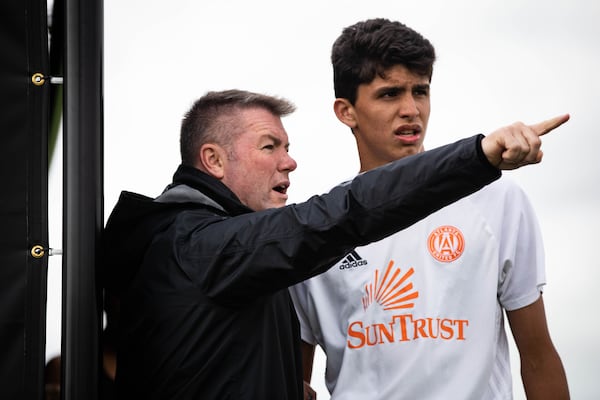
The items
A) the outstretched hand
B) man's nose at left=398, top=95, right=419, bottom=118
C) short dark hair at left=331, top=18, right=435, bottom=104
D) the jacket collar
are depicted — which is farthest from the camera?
short dark hair at left=331, top=18, right=435, bottom=104

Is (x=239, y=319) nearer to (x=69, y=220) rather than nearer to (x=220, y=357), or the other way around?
(x=220, y=357)

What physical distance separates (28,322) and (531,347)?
1.91 meters

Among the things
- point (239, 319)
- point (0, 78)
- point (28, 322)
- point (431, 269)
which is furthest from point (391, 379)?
point (0, 78)

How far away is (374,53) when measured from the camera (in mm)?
4090

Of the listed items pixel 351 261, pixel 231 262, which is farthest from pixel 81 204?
pixel 351 261

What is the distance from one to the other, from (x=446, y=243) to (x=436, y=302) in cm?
25

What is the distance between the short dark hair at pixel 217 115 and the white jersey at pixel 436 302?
683mm

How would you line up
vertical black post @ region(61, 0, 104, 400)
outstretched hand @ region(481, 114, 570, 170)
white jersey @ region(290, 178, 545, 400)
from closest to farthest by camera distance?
outstretched hand @ region(481, 114, 570, 170)
vertical black post @ region(61, 0, 104, 400)
white jersey @ region(290, 178, 545, 400)

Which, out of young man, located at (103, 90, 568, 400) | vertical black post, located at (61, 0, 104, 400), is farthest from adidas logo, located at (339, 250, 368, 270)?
vertical black post, located at (61, 0, 104, 400)

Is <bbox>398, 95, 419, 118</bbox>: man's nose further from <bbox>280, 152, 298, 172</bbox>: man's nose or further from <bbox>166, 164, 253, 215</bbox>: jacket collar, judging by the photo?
<bbox>166, 164, 253, 215</bbox>: jacket collar

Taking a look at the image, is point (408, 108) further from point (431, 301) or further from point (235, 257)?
point (235, 257)

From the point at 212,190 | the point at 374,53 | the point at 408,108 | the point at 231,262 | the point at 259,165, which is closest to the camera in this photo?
the point at 231,262

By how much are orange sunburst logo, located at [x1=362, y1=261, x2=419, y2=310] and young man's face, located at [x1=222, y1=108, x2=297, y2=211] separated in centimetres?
49

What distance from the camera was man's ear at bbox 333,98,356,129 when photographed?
4104mm
